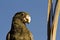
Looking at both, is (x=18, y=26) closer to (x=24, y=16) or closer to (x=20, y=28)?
(x=20, y=28)

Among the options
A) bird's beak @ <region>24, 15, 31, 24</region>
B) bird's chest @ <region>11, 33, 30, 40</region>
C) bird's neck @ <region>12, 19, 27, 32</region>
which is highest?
bird's beak @ <region>24, 15, 31, 24</region>

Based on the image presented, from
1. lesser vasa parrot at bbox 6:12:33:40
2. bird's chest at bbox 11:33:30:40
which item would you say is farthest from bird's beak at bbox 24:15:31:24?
bird's chest at bbox 11:33:30:40

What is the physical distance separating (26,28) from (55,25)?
0.84 metres

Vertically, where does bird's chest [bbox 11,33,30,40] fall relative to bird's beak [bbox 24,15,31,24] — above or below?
below

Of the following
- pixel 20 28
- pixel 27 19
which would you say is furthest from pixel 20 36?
pixel 27 19

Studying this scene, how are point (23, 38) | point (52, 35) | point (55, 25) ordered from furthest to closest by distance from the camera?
1. point (23, 38)
2. point (55, 25)
3. point (52, 35)

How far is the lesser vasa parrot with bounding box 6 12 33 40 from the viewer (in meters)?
1.87

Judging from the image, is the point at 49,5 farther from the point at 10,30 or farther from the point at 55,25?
the point at 10,30

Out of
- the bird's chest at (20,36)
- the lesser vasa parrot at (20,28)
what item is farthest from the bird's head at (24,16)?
the bird's chest at (20,36)

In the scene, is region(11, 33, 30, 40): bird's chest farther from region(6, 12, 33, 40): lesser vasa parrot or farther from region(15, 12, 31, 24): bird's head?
region(15, 12, 31, 24): bird's head

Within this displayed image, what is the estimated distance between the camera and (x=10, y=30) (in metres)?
1.96

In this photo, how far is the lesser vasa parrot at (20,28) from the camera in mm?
1869

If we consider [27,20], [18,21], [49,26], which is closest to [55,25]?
[49,26]

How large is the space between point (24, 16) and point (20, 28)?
18 cm
